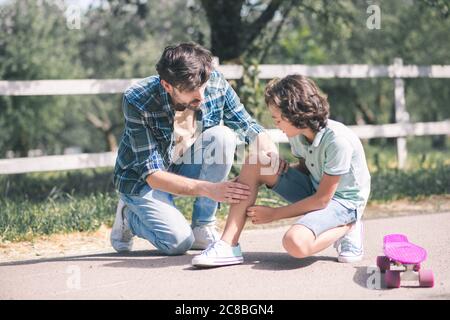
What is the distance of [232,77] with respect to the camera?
8219mm

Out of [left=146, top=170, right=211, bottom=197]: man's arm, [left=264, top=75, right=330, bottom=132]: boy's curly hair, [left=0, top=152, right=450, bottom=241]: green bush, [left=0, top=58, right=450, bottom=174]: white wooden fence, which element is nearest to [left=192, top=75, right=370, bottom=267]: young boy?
[left=264, top=75, right=330, bottom=132]: boy's curly hair

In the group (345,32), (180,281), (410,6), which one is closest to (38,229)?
(180,281)

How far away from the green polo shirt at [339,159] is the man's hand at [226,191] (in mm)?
A: 483

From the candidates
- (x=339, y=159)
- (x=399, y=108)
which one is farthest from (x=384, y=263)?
(x=399, y=108)

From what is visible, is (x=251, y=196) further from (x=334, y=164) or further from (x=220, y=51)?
(x=220, y=51)

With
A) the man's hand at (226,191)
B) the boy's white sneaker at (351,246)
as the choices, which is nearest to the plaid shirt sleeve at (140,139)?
the man's hand at (226,191)

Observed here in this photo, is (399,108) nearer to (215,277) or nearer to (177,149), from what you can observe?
(177,149)

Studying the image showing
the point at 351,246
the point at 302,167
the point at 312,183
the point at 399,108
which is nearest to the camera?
the point at 351,246

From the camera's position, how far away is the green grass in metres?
6.06

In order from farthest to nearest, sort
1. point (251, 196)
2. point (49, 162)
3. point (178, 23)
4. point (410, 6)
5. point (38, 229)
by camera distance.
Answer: point (178, 23) → point (410, 6) → point (49, 162) → point (38, 229) → point (251, 196)

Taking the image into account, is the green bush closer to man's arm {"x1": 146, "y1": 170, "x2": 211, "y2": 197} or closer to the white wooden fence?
the white wooden fence

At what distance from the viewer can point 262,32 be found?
32.2ft

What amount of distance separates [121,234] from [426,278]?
7.25 feet

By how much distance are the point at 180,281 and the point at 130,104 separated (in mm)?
1186
